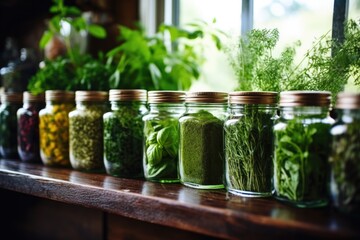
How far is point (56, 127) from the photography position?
3.00ft

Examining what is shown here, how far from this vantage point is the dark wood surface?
20.1 inches

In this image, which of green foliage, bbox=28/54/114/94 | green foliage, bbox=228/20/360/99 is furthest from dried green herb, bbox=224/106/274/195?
green foliage, bbox=28/54/114/94

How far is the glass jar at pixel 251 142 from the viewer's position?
628 millimetres

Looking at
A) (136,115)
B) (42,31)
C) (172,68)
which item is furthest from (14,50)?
(136,115)

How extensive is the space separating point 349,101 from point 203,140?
25 cm

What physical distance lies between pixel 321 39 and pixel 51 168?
65 centimetres

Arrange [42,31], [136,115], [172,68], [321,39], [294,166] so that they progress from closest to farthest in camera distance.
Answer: [294,166] → [321,39] → [136,115] → [172,68] → [42,31]

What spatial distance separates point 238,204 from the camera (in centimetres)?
60

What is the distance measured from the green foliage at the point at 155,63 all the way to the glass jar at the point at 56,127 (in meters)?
0.13

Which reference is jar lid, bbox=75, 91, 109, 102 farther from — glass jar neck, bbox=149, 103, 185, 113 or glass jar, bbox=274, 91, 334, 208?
glass jar, bbox=274, 91, 334, 208

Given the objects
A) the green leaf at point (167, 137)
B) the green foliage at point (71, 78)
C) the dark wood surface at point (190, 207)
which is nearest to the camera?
the dark wood surface at point (190, 207)

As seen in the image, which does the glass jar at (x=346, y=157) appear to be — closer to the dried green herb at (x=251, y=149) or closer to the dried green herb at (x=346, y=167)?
the dried green herb at (x=346, y=167)

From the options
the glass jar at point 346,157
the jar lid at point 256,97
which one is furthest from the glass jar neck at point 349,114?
the jar lid at point 256,97

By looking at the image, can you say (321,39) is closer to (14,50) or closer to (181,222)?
(181,222)
